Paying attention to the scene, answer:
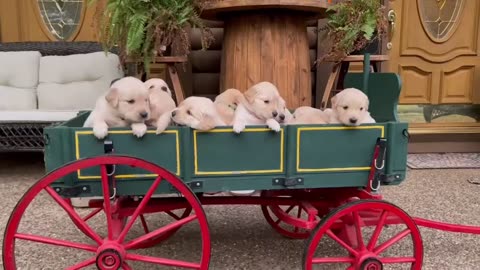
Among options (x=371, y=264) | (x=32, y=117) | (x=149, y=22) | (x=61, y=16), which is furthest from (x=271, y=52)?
(x=61, y=16)

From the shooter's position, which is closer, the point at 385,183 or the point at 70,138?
the point at 70,138

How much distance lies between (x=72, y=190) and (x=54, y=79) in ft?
9.76

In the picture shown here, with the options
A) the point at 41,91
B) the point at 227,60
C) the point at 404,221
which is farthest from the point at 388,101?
the point at 41,91

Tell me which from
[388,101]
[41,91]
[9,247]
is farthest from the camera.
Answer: [41,91]

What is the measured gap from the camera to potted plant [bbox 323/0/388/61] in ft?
11.2

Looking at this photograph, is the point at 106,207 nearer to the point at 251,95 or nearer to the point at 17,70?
the point at 251,95

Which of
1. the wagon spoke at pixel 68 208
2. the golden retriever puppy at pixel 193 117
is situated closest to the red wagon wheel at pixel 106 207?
the wagon spoke at pixel 68 208

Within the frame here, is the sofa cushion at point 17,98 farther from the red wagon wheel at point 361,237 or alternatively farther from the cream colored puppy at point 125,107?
the red wagon wheel at point 361,237

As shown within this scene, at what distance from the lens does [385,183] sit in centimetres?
203

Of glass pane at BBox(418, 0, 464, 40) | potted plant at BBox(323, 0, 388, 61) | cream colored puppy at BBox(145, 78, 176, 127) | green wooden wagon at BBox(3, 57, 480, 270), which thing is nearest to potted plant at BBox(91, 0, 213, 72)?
cream colored puppy at BBox(145, 78, 176, 127)

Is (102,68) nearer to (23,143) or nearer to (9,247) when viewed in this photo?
(23,143)

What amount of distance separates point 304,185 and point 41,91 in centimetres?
339

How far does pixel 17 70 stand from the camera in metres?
4.45

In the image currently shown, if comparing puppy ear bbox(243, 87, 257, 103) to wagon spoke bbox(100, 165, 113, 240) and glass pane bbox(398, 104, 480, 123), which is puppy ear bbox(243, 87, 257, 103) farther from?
glass pane bbox(398, 104, 480, 123)
